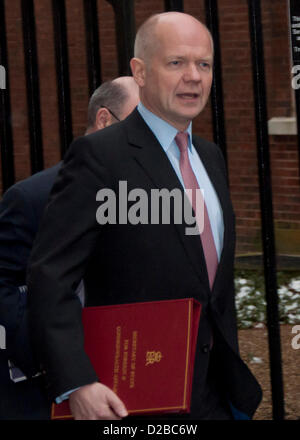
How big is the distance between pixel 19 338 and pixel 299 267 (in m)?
6.17

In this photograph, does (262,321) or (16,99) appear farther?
(16,99)

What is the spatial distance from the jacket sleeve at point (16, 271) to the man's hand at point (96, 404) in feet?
1.43

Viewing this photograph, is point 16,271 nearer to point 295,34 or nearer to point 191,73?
point 191,73

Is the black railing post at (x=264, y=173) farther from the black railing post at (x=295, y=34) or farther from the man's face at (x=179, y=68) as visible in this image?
the man's face at (x=179, y=68)

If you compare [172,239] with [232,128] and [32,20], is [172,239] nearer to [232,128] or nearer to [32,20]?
[32,20]

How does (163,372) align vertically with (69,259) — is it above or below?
below

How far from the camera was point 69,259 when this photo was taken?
219 centimetres

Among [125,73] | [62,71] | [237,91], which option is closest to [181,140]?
[125,73]

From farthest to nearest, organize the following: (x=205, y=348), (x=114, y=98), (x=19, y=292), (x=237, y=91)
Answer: (x=237, y=91) < (x=114, y=98) < (x=19, y=292) < (x=205, y=348)

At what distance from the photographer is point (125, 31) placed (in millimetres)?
3588

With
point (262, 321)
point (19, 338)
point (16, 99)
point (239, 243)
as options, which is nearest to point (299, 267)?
point (239, 243)

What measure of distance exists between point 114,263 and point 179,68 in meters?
0.56

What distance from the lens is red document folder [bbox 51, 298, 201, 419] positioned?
2.18 metres

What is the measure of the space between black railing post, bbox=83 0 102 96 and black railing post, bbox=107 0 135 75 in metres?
0.09
